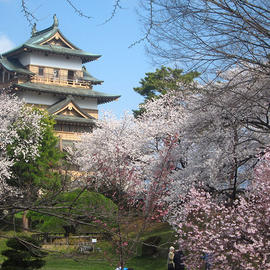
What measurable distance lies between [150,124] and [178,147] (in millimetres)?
5841

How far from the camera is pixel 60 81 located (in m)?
46.6

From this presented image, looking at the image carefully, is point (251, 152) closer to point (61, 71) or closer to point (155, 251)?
point (155, 251)

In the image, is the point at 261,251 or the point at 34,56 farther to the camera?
the point at 34,56

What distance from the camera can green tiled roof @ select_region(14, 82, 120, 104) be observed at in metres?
42.8

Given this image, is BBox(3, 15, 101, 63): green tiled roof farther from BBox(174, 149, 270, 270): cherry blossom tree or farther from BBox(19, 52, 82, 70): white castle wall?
BBox(174, 149, 270, 270): cherry blossom tree

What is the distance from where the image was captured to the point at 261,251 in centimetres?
1120

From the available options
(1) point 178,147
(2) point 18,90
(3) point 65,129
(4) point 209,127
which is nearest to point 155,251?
(1) point 178,147

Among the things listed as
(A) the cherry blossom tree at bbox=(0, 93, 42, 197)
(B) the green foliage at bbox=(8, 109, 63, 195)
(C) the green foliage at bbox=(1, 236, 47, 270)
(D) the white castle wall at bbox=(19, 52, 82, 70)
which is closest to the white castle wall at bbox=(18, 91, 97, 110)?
(D) the white castle wall at bbox=(19, 52, 82, 70)

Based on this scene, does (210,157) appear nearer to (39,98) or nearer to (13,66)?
(39,98)

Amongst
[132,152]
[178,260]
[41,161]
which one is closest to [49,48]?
[41,161]

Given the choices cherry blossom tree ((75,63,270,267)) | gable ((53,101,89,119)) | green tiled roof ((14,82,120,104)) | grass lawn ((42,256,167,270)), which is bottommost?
grass lawn ((42,256,167,270))

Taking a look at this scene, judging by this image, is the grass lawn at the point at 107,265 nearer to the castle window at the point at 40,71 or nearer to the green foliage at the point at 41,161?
the green foliage at the point at 41,161

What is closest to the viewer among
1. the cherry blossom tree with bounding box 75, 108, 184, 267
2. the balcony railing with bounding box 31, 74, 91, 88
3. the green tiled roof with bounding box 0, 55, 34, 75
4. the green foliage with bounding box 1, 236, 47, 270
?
the green foliage with bounding box 1, 236, 47, 270

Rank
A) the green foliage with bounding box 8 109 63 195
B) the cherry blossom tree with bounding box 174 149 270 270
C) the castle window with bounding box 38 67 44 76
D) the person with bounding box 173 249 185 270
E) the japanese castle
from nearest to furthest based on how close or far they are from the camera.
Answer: the cherry blossom tree with bounding box 174 149 270 270, the person with bounding box 173 249 185 270, the green foliage with bounding box 8 109 63 195, the japanese castle, the castle window with bounding box 38 67 44 76
